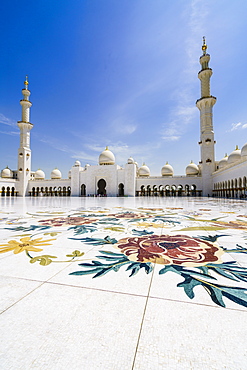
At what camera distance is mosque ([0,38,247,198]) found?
2336cm

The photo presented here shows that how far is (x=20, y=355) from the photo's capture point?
2.32 ft

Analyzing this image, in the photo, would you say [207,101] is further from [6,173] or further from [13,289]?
[6,173]

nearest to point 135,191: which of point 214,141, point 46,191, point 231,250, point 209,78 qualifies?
point 214,141

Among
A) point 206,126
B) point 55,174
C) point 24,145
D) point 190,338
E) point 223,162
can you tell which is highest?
point 206,126

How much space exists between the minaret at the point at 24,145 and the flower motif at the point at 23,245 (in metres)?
30.6

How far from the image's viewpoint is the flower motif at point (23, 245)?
194cm

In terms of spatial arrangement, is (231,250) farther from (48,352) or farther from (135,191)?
(135,191)

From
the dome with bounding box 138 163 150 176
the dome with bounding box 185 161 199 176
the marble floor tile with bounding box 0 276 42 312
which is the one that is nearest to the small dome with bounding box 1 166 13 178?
the dome with bounding box 138 163 150 176

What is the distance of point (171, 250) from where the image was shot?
1.87 metres

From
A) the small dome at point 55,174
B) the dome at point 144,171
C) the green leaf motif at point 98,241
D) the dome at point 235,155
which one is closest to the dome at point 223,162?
the dome at point 235,155

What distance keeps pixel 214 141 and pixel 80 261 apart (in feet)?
83.4

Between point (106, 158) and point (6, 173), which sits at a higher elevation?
point (106, 158)

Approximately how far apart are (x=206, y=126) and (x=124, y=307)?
25.9 meters

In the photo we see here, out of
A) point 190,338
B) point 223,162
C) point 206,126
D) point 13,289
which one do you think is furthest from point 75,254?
point 223,162
